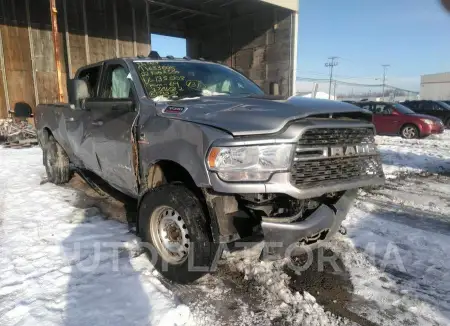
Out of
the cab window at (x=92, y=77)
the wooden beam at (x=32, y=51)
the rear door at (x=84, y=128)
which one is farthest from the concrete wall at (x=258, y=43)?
the rear door at (x=84, y=128)

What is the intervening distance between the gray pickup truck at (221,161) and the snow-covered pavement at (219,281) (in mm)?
342

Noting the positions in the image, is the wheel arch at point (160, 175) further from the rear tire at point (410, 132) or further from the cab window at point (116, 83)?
the rear tire at point (410, 132)

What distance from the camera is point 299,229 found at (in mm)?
2396

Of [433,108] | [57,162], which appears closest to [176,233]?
[57,162]

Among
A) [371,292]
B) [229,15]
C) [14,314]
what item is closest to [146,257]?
[14,314]

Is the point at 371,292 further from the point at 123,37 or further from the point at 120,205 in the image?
the point at 123,37

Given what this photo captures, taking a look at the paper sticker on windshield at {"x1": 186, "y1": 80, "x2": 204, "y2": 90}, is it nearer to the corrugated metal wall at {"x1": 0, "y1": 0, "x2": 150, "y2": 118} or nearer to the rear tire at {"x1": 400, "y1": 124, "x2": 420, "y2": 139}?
the corrugated metal wall at {"x1": 0, "y1": 0, "x2": 150, "y2": 118}

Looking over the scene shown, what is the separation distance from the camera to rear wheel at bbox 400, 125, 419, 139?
1390 centimetres

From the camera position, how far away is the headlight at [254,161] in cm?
230

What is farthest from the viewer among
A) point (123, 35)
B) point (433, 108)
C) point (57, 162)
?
point (433, 108)

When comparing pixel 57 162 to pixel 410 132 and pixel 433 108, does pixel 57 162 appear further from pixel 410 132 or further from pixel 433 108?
pixel 433 108

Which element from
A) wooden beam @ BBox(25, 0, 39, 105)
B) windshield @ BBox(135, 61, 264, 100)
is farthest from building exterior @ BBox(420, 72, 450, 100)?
windshield @ BBox(135, 61, 264, 100)

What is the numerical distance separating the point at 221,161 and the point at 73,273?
1764 mm

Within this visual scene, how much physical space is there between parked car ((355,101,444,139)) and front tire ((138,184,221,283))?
13.1 metres
